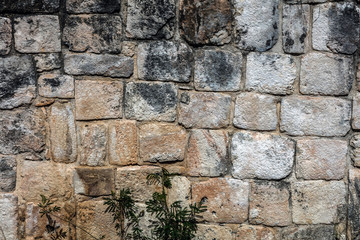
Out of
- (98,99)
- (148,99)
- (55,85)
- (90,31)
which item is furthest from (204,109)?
(55,85)

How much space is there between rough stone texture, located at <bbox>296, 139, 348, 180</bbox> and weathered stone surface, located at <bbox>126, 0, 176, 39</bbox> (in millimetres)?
1385

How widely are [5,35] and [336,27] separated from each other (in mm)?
2474

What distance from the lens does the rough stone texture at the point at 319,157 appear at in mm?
2781

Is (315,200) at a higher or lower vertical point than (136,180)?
lower

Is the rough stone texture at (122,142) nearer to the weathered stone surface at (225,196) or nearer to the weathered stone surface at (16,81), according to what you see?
the weathered stone surface at (225,196)

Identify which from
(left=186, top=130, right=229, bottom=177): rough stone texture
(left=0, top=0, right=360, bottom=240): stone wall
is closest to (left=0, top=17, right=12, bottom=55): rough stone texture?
(left=0, top=0, right=360, bottom=240): stone wall

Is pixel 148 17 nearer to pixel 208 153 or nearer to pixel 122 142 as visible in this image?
pixel 122 142

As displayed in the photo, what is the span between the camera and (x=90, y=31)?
266 centimetres

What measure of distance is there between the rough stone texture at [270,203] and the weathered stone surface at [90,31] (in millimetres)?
1576

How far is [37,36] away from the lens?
265cm

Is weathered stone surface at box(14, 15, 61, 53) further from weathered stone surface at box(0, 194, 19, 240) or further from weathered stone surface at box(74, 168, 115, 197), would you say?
weathered stone surface at box(0, 194, 19, 240)

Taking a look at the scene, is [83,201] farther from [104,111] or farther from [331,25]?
[331,25]

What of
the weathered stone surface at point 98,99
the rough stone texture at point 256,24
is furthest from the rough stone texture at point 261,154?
the weathered stone surface at point 98,99

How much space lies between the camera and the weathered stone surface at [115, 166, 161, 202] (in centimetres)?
274
